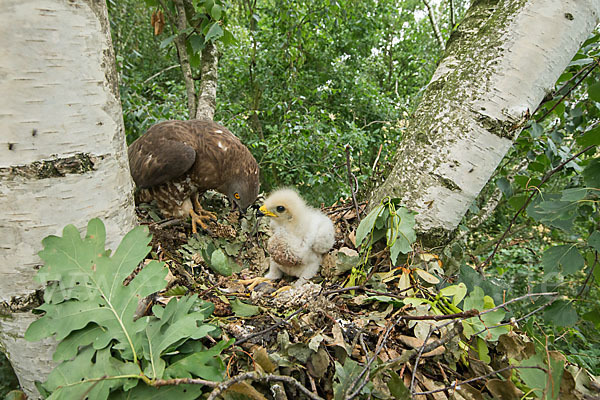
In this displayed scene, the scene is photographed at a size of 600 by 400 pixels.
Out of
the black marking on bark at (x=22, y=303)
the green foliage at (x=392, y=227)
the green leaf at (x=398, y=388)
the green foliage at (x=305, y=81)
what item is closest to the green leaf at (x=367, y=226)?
the green foliage at (x=392, y=227)

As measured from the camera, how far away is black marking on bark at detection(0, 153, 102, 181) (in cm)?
67

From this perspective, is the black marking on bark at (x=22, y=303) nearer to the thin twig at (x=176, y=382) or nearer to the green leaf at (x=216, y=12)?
the thin twig at (x=176, y=382)

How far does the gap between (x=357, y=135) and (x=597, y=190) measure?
3028 millimetres

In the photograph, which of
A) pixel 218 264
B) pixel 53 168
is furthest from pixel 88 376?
pixel 218 264

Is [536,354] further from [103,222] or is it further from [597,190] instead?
[103,222]

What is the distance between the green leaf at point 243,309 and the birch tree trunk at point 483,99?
2.23ft

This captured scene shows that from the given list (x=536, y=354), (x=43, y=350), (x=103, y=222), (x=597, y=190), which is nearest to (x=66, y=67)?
(x=103, y=222)

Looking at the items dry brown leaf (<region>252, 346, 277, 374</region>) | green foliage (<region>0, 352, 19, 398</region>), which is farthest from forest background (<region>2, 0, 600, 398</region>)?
green foliage (<region>0, 352, 19, 398</region>)

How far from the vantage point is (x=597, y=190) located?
0.96 meters

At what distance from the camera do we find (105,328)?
2.34 ft

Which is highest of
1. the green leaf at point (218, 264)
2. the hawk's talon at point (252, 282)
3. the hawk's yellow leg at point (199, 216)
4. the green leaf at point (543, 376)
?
the green leaf at point (543, 376)

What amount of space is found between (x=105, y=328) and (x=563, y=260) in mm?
1293

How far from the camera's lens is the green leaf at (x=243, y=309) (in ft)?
3.61

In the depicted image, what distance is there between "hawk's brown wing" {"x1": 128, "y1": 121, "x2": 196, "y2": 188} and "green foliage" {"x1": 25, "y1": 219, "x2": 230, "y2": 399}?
126 cm
